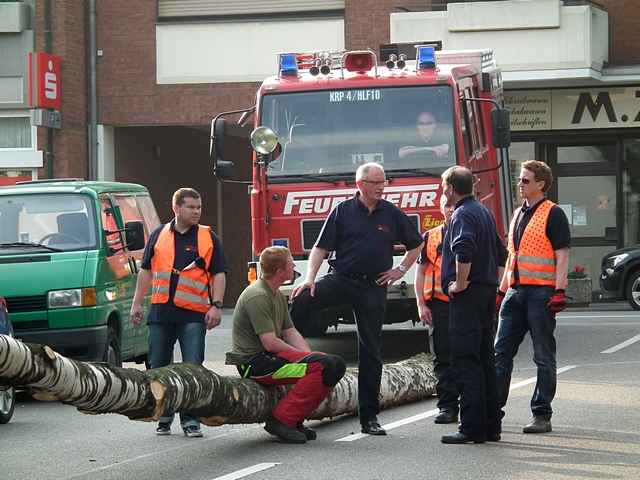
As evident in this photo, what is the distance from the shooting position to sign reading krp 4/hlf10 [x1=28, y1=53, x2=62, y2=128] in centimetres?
2842

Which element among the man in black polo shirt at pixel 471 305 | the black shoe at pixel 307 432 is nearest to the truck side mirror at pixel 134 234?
the black shoe at pixel 307 432

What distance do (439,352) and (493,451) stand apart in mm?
1932

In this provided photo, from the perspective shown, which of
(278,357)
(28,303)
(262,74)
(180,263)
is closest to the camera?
(278,357)

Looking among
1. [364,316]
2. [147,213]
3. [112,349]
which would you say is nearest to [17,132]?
[147,213]

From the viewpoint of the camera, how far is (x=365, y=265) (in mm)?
10539

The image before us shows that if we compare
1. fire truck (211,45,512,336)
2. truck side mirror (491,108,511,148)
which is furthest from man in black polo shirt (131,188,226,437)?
truck side mirror (491,108,511,148)

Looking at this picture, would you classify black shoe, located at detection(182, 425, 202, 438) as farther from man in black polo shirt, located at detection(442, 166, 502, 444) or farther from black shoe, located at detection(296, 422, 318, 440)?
man in black polo shirt, located at detection(442, 166, 502, 444)

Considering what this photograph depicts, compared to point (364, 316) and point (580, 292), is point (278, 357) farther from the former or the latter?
point (580, 292)

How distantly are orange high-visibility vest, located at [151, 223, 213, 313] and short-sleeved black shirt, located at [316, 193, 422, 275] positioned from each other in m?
0.98

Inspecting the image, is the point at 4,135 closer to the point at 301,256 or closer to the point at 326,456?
the point at 301,256

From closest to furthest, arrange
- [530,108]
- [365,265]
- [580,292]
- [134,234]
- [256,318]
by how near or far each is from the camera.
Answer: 1. [256,318]
2. [365,265]
3. [134,234]
4. [580,292]
5. [530,108]

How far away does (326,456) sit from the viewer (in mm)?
9555

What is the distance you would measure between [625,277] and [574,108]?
5545 mm

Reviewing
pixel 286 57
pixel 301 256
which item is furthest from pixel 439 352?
pixel 286 57
